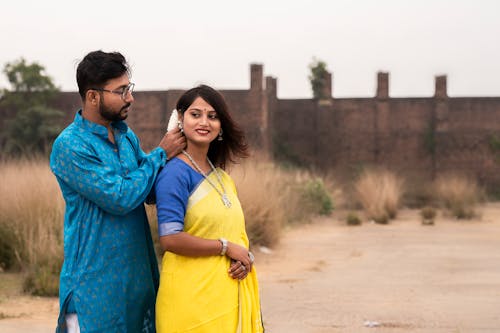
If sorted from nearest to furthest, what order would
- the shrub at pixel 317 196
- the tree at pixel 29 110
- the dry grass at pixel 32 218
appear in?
the dry grass at pixel 32 218 < the shrub at pixel 317 196 < the tree at pixel 29 110

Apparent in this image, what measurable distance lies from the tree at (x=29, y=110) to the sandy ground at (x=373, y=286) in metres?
11.6

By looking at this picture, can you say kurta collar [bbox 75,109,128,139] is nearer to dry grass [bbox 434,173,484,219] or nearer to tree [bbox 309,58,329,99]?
dry grass [bbox 434,173,484,219]

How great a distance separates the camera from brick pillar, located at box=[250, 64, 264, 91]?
24312mm

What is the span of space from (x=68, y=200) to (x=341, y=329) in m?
4.20

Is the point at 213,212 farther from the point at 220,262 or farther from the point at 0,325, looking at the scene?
the point at 0,325

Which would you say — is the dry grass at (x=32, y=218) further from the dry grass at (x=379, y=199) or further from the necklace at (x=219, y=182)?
the dry grass at (x=379, y=199)

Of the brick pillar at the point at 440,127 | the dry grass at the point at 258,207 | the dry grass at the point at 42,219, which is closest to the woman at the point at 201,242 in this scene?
the dry grass at the point at 42,219

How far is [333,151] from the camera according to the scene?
27.8 metres

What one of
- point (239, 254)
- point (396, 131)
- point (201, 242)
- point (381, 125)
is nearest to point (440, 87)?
point (396, 131)

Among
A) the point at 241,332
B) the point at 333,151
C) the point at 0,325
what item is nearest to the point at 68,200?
the point at 241,332

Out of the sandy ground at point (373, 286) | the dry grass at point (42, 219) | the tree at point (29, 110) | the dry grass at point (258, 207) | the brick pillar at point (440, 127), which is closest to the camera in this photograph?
the sandy ground at point (373, 286)

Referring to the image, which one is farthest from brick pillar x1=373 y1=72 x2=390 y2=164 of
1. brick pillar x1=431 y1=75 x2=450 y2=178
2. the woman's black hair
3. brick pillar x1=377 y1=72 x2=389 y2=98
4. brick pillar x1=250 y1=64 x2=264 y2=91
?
the woman's black hair

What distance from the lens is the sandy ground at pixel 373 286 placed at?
7062 millimetres

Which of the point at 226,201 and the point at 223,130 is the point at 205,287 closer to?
the point at 226,201
